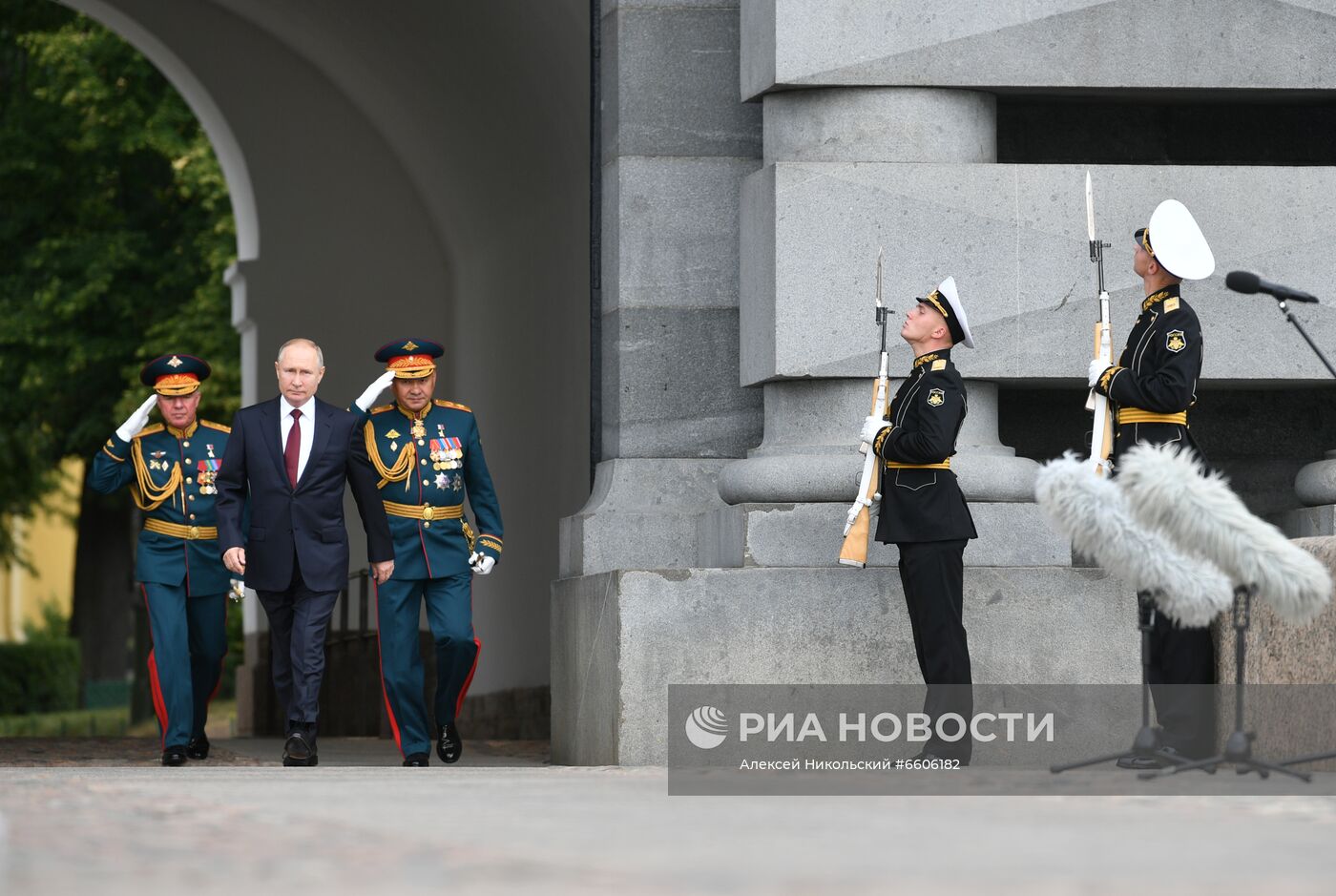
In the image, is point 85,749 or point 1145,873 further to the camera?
point 85,749

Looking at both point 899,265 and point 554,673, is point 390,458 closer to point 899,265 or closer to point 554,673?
point 554,673

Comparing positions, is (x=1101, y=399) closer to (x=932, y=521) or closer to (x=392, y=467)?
(x=932, y=521)

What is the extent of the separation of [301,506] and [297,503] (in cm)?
2

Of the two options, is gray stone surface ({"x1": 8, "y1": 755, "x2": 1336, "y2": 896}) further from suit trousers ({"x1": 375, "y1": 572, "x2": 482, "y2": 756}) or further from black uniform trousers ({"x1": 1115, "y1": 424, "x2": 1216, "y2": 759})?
suit trousers ({"x1": 375, "y1": 572, "x2": 482, "y2": 756})

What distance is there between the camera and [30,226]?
990 inches

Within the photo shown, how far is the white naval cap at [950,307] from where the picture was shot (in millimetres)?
8672

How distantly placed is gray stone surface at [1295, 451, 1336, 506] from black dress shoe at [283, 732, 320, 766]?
13.7 ft

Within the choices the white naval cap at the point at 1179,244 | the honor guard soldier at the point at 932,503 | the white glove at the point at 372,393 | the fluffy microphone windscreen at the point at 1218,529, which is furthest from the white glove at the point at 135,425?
the fluffy microphone windscreen at the point at 1218,529

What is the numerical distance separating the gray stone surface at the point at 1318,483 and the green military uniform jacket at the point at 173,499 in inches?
182

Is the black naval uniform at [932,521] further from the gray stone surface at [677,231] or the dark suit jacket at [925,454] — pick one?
the gray stone surface at [677,231]

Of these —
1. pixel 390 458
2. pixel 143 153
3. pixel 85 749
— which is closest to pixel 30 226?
pixel 143 153

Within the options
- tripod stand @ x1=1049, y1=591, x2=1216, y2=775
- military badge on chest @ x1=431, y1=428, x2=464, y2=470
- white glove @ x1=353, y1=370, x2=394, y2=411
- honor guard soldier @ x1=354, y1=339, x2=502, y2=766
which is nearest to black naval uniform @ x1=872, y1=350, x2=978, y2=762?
tripod stand @ x1=1049, y1=591, x2=1216, y2=775

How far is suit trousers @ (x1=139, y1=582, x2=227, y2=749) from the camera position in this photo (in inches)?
408

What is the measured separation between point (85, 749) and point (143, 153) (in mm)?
13137
